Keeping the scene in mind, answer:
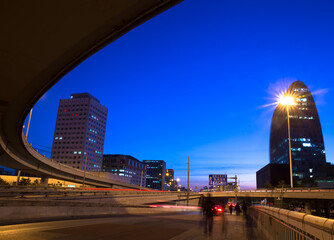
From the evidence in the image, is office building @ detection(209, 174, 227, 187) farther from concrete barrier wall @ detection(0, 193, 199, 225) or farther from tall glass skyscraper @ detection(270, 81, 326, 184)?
concrete barrier wall @ detection(0, 193, 199, 225)

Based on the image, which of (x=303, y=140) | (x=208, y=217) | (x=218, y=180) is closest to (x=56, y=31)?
(x=208, y=217)

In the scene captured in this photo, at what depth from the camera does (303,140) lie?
159m

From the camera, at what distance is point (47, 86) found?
36.1 ft

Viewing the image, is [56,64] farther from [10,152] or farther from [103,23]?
[10,152]

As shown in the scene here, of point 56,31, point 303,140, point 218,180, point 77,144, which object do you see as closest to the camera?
point 56,31

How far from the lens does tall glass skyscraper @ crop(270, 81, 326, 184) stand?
14825 centimetres

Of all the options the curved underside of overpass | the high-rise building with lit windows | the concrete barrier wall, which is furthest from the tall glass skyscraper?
the curved underside of overpass

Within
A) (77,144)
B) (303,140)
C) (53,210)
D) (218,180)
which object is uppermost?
(303,140)

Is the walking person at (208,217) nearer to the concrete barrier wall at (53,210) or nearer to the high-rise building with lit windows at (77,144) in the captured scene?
the concrete barrier wall at (53,210)

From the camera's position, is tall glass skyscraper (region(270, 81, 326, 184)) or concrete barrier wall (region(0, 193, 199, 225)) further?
tall glass skyscraper (region(270, 81, 326, 184))

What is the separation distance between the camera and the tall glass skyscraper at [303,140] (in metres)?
148

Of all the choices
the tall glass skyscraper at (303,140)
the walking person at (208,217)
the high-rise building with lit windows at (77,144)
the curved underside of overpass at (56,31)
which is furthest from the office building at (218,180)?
the high-rise building with lit windows at (77,144)

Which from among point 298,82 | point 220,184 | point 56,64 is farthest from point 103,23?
point 298,82

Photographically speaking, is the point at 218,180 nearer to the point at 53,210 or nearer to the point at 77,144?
the point at 53,210
